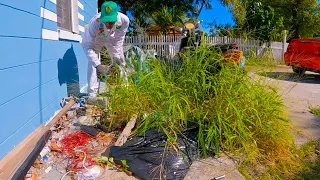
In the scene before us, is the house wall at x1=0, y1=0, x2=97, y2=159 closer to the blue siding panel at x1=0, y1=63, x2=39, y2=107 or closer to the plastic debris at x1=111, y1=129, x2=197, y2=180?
the blue siding panel at x1=0, y1=63, x2=39, y2=107

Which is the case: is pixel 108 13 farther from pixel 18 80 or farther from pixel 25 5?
pixel 18 80

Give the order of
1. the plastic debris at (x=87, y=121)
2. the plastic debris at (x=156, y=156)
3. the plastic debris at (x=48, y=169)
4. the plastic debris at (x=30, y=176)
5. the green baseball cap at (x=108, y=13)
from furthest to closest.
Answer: the green baseball cap at (x=108, y=13) → the plastic debris at (x=87, y=121) → the plastic debris at (x=48, y=169) → the plastic debris at (x=156, y=156) → the plastic debris at (x=30, y=176)

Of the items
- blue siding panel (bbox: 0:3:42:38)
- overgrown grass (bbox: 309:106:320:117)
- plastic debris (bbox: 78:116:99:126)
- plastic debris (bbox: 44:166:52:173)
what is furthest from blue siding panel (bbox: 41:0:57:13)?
overgrown grass (bbox: 309:106:320:117)

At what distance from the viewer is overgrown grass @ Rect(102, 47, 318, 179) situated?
252 cm

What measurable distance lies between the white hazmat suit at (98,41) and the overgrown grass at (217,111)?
130 centimetres

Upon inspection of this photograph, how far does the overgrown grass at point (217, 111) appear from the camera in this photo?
8.26 feet

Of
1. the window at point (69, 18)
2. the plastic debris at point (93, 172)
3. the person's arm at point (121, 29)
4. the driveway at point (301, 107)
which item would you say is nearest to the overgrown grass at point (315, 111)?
the driveway at point (301, 107)

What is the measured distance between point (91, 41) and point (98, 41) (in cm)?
13

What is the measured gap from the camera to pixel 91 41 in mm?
4188

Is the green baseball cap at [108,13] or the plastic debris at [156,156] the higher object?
the green baseball cap at [108,13]

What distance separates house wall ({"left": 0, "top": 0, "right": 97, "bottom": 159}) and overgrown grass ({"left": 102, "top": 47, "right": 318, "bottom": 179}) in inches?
36.2

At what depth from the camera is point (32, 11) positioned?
9.93 ft

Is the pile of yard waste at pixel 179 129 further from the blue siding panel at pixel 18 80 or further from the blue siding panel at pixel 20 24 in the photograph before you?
the blue siding panel at pixel 20 24

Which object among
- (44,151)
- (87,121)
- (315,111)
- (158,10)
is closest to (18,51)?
(44,151)
